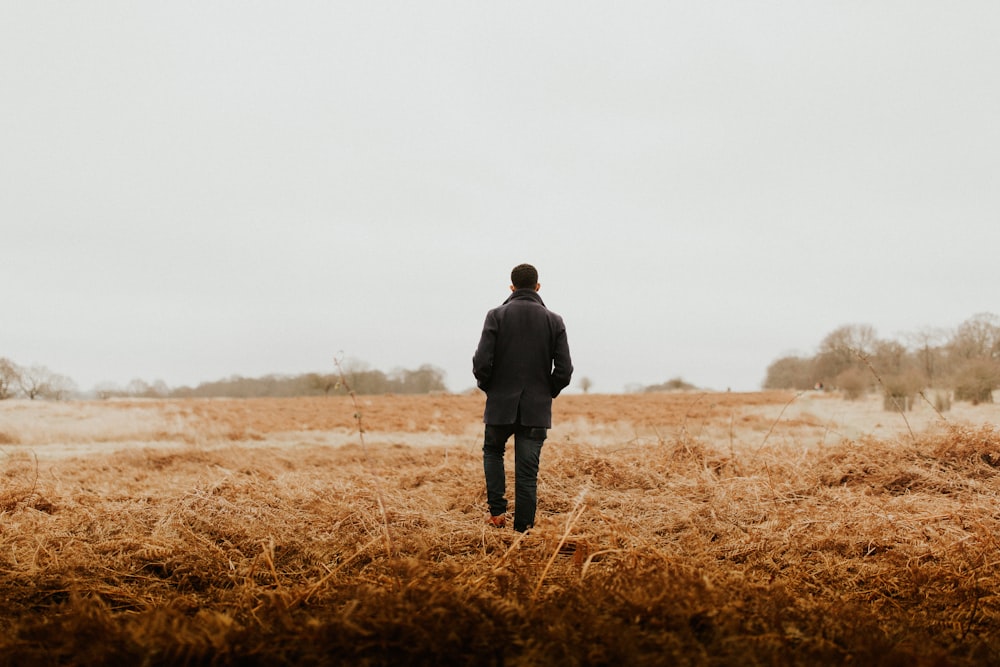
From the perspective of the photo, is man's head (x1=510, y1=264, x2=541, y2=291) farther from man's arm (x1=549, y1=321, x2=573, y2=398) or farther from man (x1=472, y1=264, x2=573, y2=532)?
man's arm (x1=549, y1=321, x2=573, y2=398)

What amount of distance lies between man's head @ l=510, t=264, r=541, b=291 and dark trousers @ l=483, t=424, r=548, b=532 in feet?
3.93

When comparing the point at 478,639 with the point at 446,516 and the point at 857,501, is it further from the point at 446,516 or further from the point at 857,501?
the point at 857,501

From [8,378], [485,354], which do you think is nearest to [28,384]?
[8,378]

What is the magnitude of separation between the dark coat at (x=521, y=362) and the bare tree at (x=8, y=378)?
165ft

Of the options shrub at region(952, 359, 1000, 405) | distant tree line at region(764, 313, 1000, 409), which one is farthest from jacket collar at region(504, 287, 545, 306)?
shrub at region(952, 359, 1000, 405)

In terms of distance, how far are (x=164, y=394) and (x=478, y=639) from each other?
76563 mm

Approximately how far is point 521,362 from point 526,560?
1.81m

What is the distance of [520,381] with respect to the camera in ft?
15.8

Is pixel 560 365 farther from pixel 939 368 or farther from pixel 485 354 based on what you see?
pixel 939 368

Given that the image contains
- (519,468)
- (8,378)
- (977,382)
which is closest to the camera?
(519,468)

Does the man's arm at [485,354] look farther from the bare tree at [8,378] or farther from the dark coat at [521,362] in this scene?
the bare tree at [8,378]

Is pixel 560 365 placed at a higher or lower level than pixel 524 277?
lower

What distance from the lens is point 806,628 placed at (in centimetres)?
205

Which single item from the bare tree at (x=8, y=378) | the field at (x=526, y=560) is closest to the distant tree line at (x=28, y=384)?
the bare tree at (x=8, y=378)
